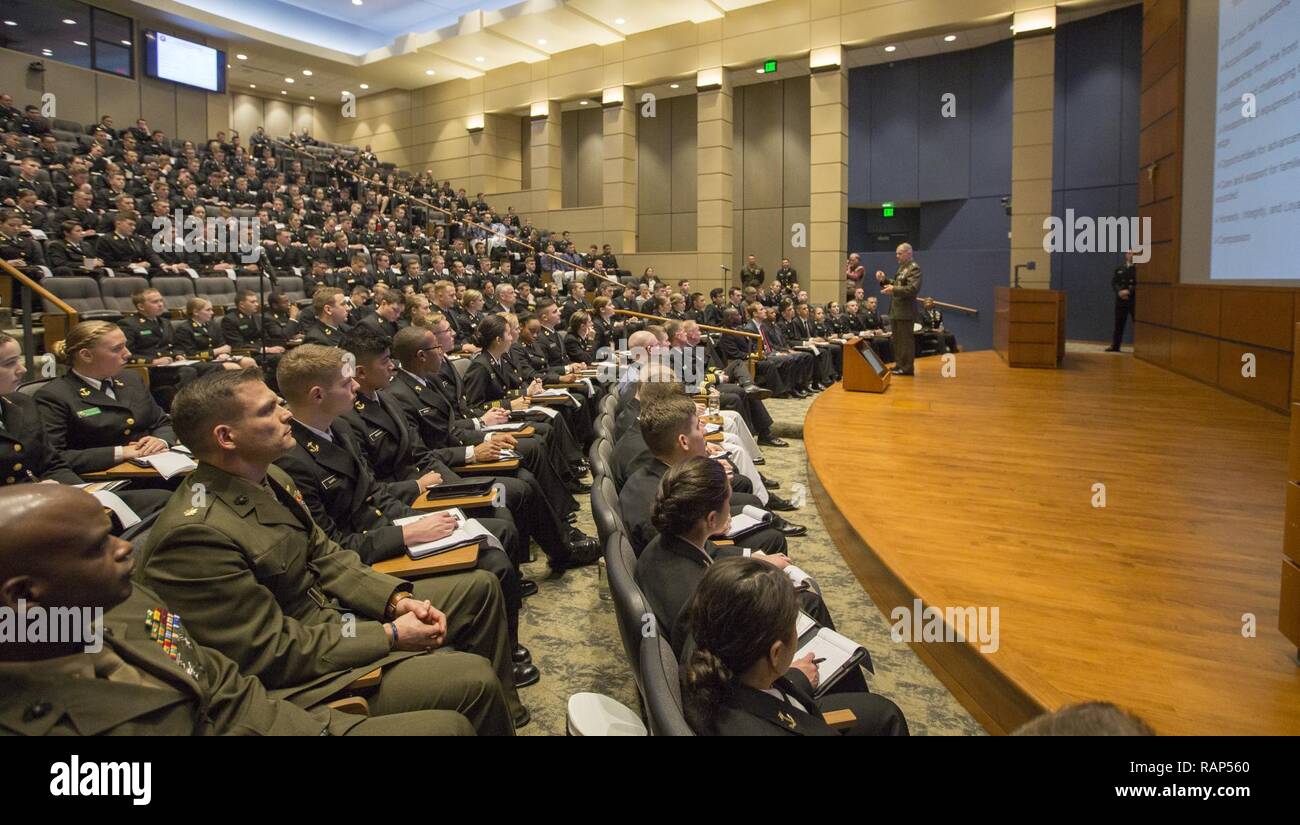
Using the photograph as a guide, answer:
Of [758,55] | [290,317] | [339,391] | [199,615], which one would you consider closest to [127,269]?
[290,317]

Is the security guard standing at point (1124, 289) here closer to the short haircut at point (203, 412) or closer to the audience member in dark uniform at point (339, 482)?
the audience member in dark uniform at point (339, 482)

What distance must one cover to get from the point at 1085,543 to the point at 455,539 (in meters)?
2.24

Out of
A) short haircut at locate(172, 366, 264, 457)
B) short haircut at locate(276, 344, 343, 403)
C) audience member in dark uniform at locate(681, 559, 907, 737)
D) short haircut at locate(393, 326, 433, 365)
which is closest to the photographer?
audience member in dark uniform at locate(681, 559, 907, 737)

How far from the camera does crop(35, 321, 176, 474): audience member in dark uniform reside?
3088mm

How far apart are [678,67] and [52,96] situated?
11.0 meters

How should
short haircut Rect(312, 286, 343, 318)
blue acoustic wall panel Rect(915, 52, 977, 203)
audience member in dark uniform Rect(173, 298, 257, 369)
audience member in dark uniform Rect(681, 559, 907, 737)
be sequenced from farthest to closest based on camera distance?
blue acoustic wall panel Rect(915, 52, 977, 203) → audience member in dark uniform Rect(173, 298, 257, 369) → short haircut Rect(312, 286, 343, 318) → audience member in dark uniform Rect(681, 559, 907, 737)

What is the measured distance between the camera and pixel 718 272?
14.0 metres

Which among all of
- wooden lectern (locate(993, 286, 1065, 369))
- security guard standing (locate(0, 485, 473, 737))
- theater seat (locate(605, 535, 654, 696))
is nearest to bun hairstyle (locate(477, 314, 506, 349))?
theater seat (locate(605, 535, 654, 696))

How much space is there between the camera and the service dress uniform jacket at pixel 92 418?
10.1ft

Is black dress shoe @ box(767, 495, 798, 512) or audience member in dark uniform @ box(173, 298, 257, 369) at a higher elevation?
audience member in dark uniform @ box(173, 298, 257, 369)

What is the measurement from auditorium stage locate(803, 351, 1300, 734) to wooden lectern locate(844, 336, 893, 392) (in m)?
1.06

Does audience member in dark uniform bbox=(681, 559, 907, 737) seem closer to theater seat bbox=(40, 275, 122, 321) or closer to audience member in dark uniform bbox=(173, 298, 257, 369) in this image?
audience member in dark uniform bbox=(173, 298, 257, 369)

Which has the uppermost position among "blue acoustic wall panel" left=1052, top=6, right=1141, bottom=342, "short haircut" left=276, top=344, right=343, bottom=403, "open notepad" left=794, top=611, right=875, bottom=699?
"blue acoustic wall panel" left=1052, top=6, right=1141, bottom=342
